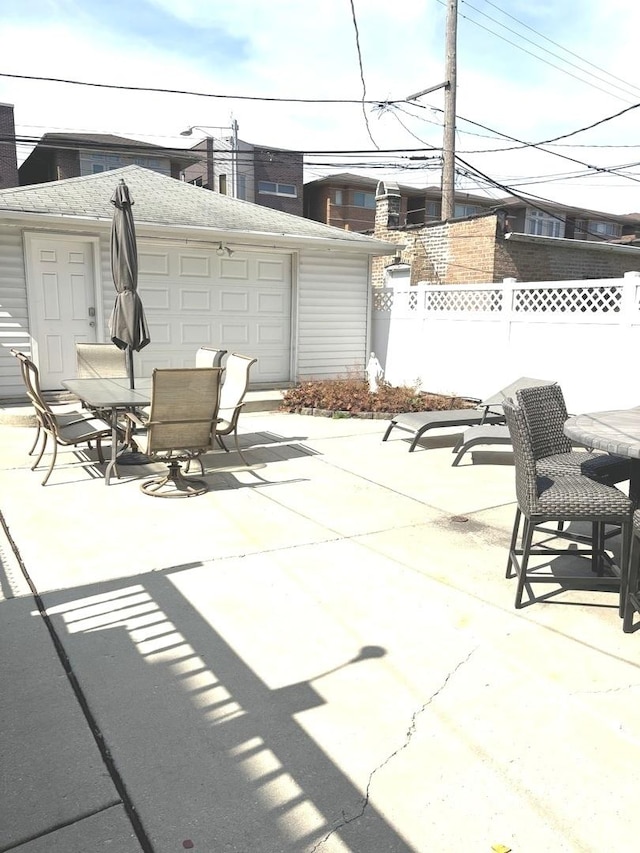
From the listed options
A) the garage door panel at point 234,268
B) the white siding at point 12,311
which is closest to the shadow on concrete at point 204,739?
the white siding at point 12,311

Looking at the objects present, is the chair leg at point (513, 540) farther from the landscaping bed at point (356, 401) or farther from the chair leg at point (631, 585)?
the landscaping bed at point (356, 401)

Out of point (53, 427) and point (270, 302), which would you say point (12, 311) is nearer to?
point (270, 302)

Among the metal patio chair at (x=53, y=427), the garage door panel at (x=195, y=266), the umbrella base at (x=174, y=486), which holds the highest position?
the garage door panel at (x=195, y=266)

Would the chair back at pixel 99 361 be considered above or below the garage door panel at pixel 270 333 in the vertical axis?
below

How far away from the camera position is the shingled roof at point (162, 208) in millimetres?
8578

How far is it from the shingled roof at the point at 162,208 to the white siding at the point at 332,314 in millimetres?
500

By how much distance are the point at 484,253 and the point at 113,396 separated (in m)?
9.47

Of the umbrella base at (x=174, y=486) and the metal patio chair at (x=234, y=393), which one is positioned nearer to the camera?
the umbrella base at (x=174, y=486)

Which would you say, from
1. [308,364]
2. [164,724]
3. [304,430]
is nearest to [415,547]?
[164,724]

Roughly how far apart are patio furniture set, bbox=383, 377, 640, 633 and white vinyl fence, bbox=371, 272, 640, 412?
3.88 metres

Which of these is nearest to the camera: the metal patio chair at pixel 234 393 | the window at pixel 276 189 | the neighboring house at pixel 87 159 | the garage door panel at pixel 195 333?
the metal patio chair at pixel 234 393

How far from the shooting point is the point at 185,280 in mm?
9891

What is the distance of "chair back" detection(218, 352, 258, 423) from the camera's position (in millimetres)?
6191

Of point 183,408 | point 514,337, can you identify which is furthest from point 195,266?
point 183,408
